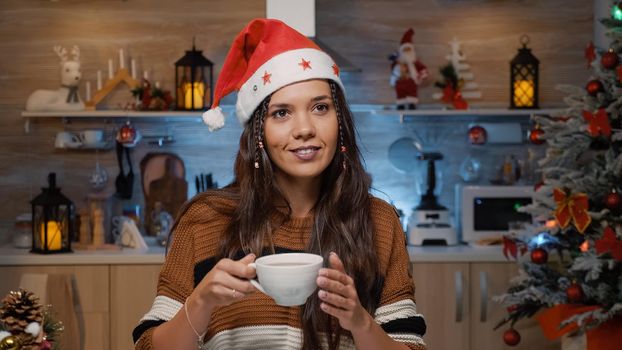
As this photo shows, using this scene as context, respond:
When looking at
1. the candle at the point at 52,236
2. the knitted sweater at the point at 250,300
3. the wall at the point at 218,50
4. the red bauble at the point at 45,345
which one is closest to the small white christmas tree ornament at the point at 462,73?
the wall at the point at 218,50

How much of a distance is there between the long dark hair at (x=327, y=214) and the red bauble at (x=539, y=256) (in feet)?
6.34

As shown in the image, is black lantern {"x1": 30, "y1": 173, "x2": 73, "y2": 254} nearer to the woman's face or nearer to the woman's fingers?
the woman's face

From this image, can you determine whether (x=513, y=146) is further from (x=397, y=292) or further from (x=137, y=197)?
(x=397, y=292)

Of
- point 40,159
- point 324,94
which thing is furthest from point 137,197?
point 324,94

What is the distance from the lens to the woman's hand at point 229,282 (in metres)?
1.48

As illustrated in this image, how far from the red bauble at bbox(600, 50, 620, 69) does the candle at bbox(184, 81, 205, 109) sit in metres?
1.87

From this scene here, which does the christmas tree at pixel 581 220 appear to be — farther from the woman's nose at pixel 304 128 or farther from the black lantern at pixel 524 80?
the woman's nose at pixel 304 128

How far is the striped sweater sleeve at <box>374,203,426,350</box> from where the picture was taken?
178 centimetres

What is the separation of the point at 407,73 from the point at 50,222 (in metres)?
1.81

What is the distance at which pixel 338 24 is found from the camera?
181 inches

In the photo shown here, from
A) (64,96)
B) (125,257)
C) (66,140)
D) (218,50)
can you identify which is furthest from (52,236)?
(218,50)

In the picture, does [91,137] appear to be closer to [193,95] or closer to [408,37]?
[193,95]

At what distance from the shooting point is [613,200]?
3.45 m

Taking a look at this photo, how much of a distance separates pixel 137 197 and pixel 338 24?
1317 millimetres
